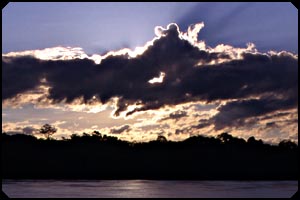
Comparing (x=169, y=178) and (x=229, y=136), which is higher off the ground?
(x=229, y=136)

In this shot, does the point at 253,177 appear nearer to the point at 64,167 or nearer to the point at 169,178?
the point at 169,178

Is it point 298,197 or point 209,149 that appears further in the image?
point 209,149

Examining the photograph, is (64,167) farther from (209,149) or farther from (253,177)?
(253,177)

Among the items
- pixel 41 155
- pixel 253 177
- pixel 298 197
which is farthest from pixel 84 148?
pixel 298 197

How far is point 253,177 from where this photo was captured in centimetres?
13650

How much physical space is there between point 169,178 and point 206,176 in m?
8.84

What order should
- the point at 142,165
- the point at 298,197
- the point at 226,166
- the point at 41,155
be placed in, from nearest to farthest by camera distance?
the point at 298,197 < the point at 41,155 < the point at 142,165 < the point at 226,166

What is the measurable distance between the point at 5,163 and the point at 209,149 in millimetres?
46270

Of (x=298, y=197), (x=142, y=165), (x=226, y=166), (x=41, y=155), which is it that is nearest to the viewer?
(x=298, y=197)

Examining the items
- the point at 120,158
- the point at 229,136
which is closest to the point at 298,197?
the point at 120,158

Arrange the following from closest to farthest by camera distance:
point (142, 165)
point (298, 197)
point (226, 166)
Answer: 1. point (298, 197)
2. point (142, 165)
3. point (226, 166)

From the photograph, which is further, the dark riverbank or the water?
the dark riverbank

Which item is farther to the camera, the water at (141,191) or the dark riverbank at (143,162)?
the dark riverbank at (143,162)

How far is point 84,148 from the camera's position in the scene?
132m
